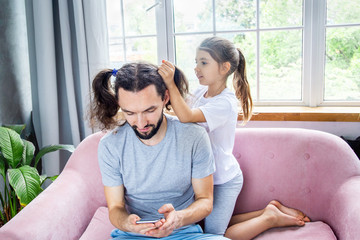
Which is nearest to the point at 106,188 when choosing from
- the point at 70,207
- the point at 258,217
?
the point at 70,207

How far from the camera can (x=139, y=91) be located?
1364 millimetres

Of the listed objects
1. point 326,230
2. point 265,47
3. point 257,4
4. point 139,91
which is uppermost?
point 257,4

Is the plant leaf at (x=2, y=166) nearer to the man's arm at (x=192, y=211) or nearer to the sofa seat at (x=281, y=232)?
the sofa seat at (x=281, y=232)

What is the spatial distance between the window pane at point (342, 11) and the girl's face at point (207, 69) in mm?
1173

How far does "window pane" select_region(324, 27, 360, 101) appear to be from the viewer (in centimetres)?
244

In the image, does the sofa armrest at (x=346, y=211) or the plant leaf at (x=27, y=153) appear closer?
the sofa armrest at (x=346, y=211)

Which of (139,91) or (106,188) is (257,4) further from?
(106,188)

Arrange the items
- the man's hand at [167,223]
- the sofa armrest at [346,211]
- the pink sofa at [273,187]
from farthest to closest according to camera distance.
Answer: the pink sofa at [273,187], the sofa armrest at [346,211], the man's hand at [167,223]

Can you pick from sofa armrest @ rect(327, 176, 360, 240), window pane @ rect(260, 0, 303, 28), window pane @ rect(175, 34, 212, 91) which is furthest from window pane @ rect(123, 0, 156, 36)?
sofa armrest @ rect(327, 176, 360, 240)

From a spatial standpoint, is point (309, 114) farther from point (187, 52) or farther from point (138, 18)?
point (138, 18)

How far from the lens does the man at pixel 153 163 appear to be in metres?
1.40

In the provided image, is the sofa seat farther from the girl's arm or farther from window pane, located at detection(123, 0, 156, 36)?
window pane, located at detection(123, 0, 156, 36)

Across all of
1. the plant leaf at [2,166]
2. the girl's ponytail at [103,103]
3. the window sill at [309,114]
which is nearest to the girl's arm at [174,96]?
the girl's ponytail at [103,103]

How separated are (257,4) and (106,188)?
1.66 m
